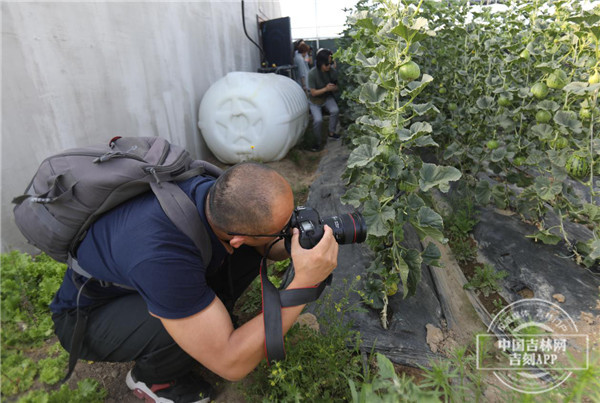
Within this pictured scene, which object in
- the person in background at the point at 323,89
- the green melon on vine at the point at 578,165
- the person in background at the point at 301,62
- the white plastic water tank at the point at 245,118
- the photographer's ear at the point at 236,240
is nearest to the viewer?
the photographer's ear at the point at 236,240

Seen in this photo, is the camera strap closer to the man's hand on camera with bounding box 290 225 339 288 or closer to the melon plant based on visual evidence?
the man's hand on camera with bounding box 290 225 339 288

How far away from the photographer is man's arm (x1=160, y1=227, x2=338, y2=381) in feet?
4.11

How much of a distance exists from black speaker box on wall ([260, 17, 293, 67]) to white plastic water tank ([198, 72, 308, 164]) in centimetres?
370

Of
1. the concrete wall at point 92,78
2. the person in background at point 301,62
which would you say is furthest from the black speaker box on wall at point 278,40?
the concrete wall at point 92,78

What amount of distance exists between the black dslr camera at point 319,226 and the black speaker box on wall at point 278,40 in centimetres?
716

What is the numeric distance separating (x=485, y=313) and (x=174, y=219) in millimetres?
1932

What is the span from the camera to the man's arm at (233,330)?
1.25 m

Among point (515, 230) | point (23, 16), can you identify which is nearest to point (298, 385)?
point (515, 230)

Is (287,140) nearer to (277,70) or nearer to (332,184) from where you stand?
(332,184)

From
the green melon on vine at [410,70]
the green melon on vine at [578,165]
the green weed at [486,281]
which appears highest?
the green melon on vine at [410,70]

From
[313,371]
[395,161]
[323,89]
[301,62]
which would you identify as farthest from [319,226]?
[301,62]

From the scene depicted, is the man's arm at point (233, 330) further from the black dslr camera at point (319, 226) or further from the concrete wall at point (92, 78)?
the concrete wall at point (92, 78)

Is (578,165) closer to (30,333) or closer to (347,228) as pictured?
(347,228)

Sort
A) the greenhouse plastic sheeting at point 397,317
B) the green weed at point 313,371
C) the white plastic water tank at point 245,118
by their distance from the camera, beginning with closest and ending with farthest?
the green weed at point 313,371
the greenhouse plastic sheeting at point 397,317
the white plastic water tank at point 245,118
